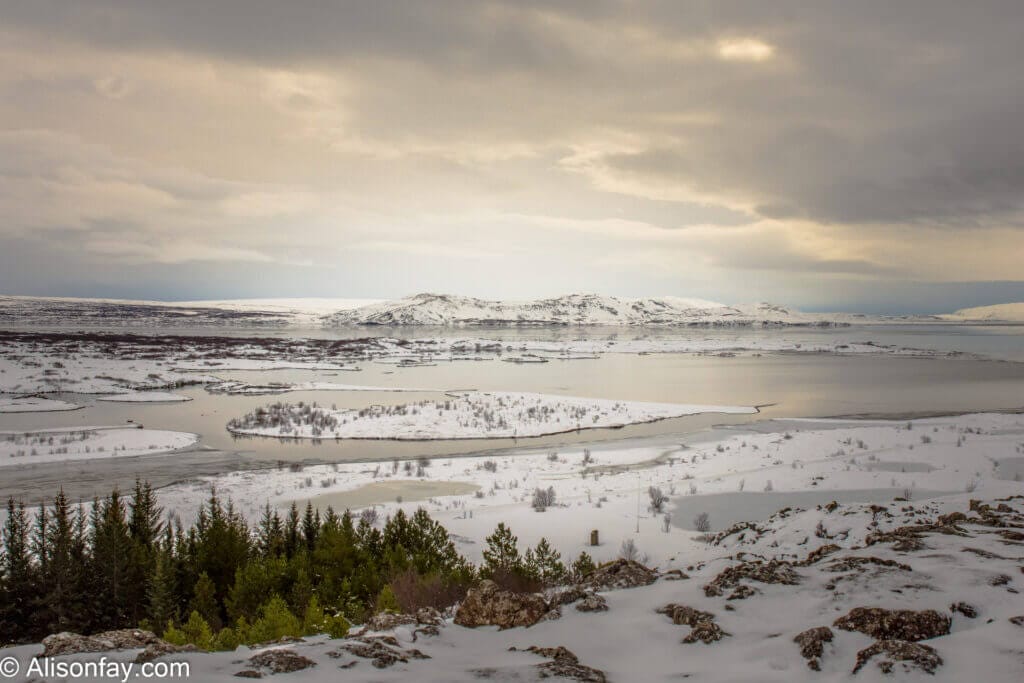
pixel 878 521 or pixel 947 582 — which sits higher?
pixel 947 582

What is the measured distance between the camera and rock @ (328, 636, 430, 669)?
4418 millimetres

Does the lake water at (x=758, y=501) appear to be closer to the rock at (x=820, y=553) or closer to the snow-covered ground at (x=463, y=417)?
the rock at (x=820, y=553)

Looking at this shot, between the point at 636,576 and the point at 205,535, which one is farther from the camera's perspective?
the point at 205,535

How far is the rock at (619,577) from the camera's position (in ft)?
23.1

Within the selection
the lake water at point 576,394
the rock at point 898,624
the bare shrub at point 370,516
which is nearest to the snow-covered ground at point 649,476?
the bare shrub at point 370,516

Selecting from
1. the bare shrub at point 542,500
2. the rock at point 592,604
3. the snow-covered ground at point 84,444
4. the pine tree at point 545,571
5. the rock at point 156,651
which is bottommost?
the snow-covered ground at point 84,444

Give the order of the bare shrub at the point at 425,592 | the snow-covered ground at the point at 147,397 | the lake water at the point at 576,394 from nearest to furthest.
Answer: the bare shrub at the point at 425,592 → the lake water at the point at 576,394 → the snow-covered ground at the point at 147,397

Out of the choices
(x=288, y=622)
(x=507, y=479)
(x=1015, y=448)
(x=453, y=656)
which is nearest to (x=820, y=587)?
(x=453, y=656)

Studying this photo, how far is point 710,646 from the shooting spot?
5133mm

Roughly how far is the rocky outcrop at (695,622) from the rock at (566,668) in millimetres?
1140

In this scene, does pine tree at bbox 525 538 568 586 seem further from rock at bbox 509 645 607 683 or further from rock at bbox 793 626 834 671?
rock at bbox 793 626 834 671

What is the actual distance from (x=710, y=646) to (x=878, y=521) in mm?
5966

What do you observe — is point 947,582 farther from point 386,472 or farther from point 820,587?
point 386,472

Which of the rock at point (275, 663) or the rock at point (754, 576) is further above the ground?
the rock at point (275, 663)
